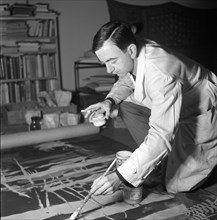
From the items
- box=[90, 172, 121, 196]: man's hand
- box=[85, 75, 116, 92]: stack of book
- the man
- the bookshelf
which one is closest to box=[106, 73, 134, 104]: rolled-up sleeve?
the man

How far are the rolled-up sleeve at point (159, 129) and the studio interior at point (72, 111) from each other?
5.7 inches

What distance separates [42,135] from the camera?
4.81 ft

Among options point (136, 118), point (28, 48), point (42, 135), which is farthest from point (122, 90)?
point (28, 48)

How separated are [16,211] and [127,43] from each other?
56cm

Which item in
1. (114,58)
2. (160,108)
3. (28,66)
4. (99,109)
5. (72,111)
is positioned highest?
(114,58)

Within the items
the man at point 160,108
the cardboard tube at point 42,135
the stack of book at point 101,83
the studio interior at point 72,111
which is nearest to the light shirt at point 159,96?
the man at point 160,108

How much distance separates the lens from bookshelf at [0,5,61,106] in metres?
2.02

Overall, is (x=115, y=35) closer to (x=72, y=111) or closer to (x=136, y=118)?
(x=136, y=118)

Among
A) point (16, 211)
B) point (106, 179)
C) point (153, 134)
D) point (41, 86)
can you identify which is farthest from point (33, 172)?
point (41, 86)

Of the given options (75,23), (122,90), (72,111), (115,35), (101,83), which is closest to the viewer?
(115,35)

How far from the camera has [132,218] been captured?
80cm

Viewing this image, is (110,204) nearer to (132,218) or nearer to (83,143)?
(132,218)

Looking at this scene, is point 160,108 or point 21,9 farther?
point 21,9

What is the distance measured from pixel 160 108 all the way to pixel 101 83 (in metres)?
0.79
